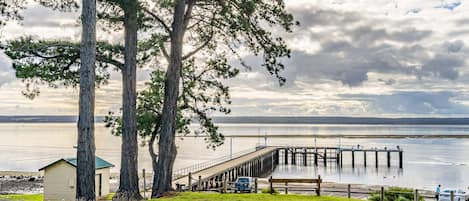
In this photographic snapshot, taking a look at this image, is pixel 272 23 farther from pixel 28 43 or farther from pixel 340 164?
pixel 340 164

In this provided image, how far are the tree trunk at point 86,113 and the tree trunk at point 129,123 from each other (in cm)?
A: 397

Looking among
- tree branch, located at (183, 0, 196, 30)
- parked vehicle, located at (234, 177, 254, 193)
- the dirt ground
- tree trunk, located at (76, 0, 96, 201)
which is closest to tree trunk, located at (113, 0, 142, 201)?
tree branch, located at (183, 0, 196, 30)

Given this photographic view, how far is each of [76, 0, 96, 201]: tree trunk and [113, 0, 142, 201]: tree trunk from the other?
3968 millimetres

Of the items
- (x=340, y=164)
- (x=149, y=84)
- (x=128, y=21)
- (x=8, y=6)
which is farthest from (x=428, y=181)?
(x=8, y=6)

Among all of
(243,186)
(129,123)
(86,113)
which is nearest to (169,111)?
(129,123)

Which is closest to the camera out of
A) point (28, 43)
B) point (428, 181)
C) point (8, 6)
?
point (8, 6)

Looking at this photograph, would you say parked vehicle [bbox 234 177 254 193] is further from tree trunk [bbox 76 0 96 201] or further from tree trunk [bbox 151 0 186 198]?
tree trunk [bbox 76 0 96 201]

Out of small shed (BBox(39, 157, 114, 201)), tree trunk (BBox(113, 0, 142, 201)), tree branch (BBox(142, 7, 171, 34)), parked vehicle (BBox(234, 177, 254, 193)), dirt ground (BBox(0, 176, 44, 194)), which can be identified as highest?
tree branch (BBox(142, 7, 171, 34))

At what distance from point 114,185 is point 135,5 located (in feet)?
78.1

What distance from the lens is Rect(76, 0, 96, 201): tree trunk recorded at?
1319 centimetres

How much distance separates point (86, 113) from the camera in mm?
13203

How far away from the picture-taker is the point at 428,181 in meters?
49.4

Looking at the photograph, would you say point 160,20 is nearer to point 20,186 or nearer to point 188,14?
point 188,14

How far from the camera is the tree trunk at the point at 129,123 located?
1769cm
